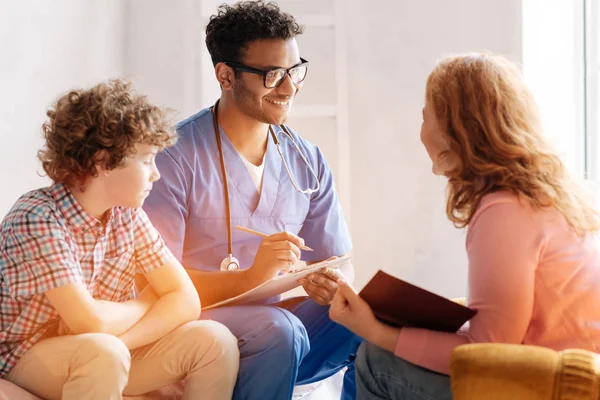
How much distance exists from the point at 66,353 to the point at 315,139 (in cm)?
206

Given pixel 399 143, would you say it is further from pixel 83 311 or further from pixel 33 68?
pixel 83 311

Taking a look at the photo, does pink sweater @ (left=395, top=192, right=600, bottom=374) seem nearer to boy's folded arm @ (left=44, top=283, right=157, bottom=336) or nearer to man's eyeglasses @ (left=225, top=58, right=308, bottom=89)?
boy's folded arm @ (left=44, top=283, right=157, bottom=336)

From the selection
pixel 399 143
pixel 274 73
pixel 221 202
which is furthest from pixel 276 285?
pixel 399 143

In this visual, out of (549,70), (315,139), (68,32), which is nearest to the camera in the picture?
(68,32)

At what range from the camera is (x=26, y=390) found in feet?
4.85

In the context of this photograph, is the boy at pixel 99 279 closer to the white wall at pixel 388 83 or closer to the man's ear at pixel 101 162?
the man's ear at pixel 101 162

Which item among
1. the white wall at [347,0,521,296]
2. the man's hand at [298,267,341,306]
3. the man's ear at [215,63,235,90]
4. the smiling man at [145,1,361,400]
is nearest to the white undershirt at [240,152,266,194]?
the smiling man at [145,1,361,400]

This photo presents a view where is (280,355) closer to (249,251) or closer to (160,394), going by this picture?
(160,394)

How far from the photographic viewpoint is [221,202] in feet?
6.61

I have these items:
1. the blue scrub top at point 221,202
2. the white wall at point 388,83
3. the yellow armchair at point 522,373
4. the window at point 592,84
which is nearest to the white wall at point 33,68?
the white wall at point 388,83

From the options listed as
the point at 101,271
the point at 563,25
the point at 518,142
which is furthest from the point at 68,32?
the point at 563,25

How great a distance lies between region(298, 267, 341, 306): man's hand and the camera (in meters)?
1.85

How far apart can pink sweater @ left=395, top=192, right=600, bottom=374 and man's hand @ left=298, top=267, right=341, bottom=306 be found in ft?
1.47

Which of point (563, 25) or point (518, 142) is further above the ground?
point (563, 25)
